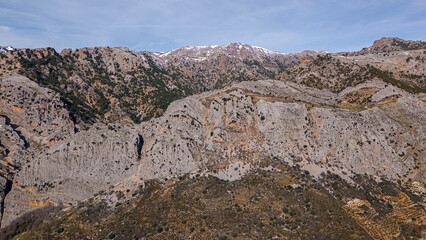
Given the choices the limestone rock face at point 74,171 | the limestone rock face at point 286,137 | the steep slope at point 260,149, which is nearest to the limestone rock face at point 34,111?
the limestone rock face at point 74,171

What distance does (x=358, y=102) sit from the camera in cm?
9544

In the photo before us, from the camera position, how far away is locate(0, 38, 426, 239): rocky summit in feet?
190

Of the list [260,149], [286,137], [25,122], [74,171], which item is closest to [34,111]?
[25,122]

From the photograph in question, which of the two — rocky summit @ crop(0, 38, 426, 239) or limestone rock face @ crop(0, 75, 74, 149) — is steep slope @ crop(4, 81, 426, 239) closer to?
rocky summit @ crop(0, 38, 426, 239)

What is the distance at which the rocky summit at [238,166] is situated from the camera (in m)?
57.9

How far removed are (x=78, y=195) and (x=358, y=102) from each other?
109170 mm

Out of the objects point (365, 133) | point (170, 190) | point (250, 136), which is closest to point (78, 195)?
point (170, 190)

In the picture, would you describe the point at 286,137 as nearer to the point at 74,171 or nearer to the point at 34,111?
the point at 74,171

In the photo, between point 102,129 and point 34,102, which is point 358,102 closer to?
point 102,129

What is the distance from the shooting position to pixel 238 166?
75.6 meters

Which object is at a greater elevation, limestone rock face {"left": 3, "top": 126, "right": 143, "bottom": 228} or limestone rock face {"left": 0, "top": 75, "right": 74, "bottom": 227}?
limestone rock face {"left": 0, "top": 75, "right": 74, "bottom": 227}

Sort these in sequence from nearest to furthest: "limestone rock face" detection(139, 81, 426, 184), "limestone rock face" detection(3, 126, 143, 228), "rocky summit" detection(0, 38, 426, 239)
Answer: "rocky summit" detection(0, 38, 426, 239), "limestone rock face" detection(139, 81, 426, 184), "limestone rock face" detection(3, 126, 143, 228)

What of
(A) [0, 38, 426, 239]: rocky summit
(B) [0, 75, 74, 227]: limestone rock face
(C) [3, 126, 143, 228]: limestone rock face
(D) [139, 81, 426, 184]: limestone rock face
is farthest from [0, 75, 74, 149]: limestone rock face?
(D) [139, 81, 426, 184]: limestone rock face

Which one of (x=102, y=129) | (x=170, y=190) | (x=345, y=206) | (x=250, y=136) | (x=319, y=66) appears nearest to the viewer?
(x=345, y=206)
